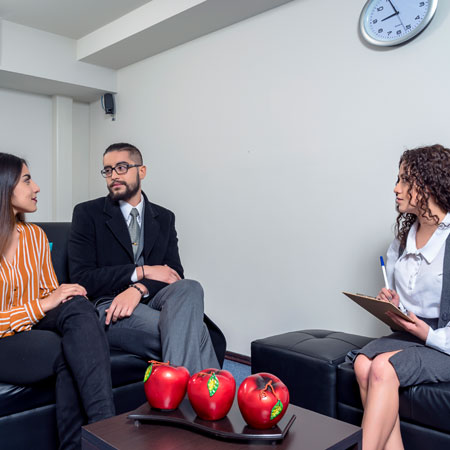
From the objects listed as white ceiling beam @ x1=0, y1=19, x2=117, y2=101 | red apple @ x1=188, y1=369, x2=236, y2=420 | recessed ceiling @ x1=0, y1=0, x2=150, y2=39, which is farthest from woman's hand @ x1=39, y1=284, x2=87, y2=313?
white ceiling beam @ x1=0, y1=19, x2=117, y2=101

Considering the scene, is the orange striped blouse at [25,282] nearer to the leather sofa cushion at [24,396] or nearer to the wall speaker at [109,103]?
the leather sofa cushion at [24,396]

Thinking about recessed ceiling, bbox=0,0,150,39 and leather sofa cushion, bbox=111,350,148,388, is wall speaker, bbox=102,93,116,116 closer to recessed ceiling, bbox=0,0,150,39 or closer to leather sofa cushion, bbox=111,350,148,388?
recessed ceiling, bbox=0,0,150,39

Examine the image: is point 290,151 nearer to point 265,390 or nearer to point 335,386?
point 335,386

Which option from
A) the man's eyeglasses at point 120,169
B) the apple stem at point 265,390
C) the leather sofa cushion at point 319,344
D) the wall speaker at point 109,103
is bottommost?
the leather sofa cushion at point 319,344

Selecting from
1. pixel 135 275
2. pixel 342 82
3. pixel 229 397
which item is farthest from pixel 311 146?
pixel 229 397

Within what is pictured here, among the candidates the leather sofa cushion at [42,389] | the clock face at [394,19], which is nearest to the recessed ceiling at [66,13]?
the clock face at [394,19]

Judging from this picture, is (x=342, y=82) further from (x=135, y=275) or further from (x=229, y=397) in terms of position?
(x=229, y=397)

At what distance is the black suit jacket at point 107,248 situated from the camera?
2193 millimetres

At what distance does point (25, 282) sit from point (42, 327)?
0.19 m

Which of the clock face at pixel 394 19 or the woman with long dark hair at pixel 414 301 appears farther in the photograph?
the clock face at pixel 394 19

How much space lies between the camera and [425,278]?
1.74m

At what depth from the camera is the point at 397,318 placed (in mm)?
1683

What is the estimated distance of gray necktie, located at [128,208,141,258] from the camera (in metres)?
2.36

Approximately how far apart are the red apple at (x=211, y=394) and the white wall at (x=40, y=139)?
350 centimetres
